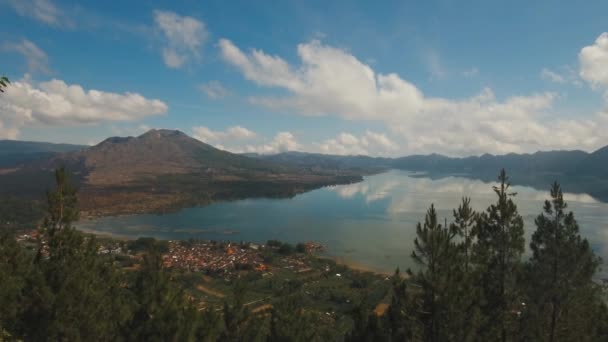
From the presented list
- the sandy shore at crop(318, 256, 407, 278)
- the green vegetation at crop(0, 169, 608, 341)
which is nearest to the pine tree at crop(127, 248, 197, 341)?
the green vegetation at crop(0, 169, 608, 341)

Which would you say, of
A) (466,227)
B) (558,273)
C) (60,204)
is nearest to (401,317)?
(466,227)

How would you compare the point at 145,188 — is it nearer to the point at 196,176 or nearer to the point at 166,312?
the point at 196,176

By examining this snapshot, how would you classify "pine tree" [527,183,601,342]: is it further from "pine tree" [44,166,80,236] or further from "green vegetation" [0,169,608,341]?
"pine tree" [44,166,80,236]

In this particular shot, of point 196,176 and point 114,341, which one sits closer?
point 114,341

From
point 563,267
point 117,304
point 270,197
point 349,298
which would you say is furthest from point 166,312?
point 270,197

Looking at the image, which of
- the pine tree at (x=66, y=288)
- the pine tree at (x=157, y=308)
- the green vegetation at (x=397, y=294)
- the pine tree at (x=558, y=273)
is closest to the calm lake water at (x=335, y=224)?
the pine tree at (x=558, y=273)

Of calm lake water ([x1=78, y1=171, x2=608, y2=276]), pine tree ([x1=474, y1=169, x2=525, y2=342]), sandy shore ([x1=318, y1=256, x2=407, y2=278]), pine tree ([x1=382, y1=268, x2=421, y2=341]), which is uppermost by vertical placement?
pine tree ([x1=474, y1=169, x2=525, y2=342])

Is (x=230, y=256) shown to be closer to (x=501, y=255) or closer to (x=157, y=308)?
(x=157, y=308)
